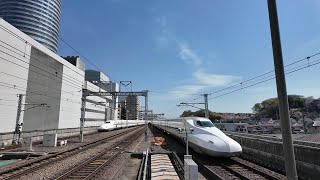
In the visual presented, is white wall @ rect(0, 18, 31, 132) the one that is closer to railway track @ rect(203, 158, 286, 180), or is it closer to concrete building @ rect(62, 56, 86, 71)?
railway track @ rect(203, 158, 286, 180)

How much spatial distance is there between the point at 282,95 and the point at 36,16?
78.9 meters

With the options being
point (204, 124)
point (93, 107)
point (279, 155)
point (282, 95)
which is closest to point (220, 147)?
point (279, 155)

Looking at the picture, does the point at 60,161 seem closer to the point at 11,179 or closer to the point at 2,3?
the point at 11,179

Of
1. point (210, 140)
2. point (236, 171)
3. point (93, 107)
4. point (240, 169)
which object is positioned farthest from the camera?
point (93, 107)

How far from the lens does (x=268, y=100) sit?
164 meters

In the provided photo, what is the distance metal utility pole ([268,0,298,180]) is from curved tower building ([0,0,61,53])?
232 feet

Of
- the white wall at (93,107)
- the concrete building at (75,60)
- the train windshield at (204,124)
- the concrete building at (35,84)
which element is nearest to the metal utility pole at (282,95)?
the train windshield at (204,124)

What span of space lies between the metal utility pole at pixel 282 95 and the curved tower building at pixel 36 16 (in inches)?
2780

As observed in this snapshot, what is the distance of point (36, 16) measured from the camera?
71.8 metres

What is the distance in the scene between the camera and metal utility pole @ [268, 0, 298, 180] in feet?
13.2

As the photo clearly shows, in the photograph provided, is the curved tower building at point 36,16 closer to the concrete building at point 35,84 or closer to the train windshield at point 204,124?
the concrete building at point 35,84

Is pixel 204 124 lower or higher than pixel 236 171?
higher

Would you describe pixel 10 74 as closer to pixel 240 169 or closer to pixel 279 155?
pixel 240 169

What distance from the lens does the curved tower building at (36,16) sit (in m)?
73.4
